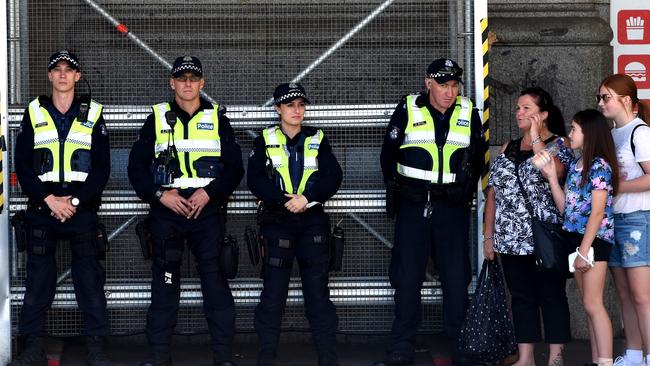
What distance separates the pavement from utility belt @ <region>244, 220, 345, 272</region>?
891 millimetres

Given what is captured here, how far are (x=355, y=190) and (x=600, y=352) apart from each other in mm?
2197

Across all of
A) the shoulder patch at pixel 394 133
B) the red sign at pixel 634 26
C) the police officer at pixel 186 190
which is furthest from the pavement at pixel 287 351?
the red sign at pixel 634 26

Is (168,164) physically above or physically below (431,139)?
below

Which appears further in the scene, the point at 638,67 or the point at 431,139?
the point at 638,67

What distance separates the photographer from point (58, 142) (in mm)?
7816

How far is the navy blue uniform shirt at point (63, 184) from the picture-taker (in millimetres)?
7750

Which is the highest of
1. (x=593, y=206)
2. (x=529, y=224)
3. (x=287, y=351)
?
(x=593, y=206)

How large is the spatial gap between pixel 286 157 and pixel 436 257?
4.14 ft

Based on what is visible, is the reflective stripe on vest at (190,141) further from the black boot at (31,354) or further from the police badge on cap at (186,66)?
the black boot at (31,354)

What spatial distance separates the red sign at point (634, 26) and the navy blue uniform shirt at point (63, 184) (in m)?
4.13

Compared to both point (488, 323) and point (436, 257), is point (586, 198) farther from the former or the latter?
point (436, 257)

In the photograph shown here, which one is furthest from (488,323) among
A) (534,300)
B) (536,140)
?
(536,140)

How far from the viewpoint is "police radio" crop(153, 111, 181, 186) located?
7816 millimetres

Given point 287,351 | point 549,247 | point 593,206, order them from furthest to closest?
point 287,351, point 549,247, point 593,206
